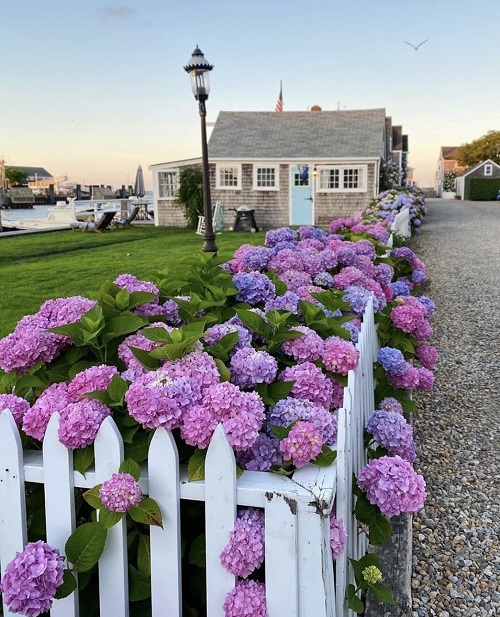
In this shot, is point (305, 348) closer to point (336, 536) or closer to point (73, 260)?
point (336, 536)

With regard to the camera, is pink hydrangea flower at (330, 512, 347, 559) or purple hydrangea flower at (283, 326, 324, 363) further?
purple hydrangea flower at (283, 326, 324, 363)

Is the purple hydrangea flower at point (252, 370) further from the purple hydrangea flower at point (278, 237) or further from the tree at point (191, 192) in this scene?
the tree at point (191, 192)

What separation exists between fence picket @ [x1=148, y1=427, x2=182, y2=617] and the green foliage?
143 feet

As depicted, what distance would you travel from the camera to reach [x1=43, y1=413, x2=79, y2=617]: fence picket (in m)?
1.51

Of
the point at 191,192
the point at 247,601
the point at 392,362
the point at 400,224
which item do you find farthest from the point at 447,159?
the point at 247,601

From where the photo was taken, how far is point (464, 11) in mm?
13273

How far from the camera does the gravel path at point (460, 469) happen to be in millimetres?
2295

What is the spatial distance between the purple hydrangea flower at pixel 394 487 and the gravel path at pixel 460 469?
0.78m

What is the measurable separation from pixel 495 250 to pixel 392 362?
11.4 meters

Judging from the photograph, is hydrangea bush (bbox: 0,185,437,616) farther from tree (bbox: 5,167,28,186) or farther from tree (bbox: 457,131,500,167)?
tree (bbox: 5,167,28,186)

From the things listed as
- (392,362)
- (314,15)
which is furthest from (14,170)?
(392,362)

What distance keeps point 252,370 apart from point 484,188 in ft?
143

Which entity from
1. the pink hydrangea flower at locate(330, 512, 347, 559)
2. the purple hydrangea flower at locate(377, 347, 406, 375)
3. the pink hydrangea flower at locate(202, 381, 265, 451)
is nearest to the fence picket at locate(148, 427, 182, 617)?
the pink hydrangea flower at locate(202, 381, 265, 451)

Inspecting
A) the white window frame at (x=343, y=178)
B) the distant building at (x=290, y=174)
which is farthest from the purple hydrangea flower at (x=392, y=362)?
the white window frame at (x=343, y=178)
